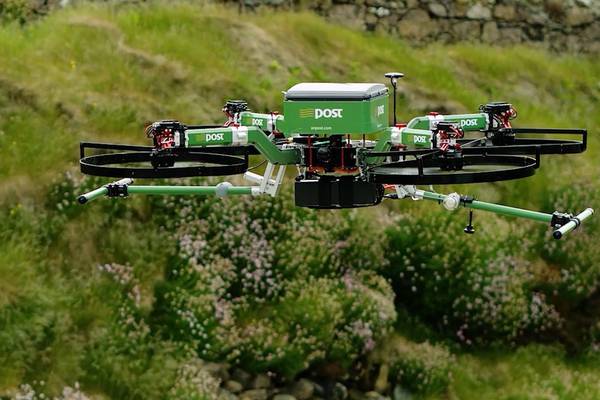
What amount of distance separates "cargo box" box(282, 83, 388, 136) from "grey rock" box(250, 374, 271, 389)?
8092 millimetres

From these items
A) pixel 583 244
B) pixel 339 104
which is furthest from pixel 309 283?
pixel 339 104

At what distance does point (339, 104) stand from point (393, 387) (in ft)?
31.1

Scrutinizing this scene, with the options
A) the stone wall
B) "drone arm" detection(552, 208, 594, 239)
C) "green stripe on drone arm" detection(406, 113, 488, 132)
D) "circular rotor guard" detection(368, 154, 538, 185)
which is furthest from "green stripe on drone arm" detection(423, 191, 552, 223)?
the stone wall

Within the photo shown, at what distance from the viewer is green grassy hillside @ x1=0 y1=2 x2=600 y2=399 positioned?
52.5ft

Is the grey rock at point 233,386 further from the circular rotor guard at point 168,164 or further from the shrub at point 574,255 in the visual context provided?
the circular rotor guard at point 168,164

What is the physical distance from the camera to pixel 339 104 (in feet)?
30.6

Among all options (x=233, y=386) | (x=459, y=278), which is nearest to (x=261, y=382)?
(x=233, y=386)

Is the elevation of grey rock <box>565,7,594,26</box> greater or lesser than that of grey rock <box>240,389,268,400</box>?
greater

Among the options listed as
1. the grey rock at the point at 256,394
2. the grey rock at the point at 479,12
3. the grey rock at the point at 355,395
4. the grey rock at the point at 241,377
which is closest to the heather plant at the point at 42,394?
the grey rock at the point at 241,377

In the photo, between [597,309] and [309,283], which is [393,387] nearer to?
[309,283]

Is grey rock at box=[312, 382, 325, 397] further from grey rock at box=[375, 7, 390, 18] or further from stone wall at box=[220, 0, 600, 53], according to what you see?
grey rock at box=[375, 7, 390, 18]

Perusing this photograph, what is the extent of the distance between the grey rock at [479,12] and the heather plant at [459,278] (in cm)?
674

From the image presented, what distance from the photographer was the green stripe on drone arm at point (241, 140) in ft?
31.1

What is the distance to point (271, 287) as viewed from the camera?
685 inches
